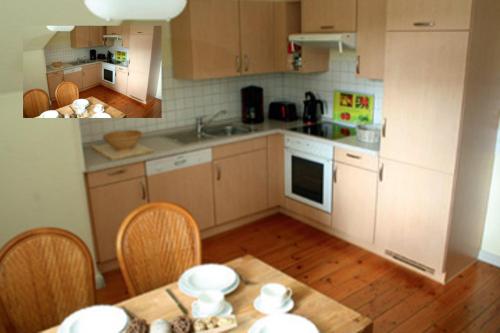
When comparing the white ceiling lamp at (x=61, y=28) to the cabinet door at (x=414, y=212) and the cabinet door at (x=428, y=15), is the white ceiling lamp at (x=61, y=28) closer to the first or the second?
the cabinet door at (x=428, y=15)

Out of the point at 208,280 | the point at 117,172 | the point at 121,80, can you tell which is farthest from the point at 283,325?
the point at 117,172

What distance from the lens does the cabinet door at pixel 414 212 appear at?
2859 millimetres

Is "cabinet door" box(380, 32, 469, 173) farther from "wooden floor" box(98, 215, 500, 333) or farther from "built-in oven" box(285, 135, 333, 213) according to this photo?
"wooden floor" box(98, 215, 500, 333)

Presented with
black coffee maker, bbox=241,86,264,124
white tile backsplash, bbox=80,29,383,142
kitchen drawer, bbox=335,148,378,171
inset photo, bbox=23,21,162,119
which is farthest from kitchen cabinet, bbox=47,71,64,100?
black coffee maker, bbox=241,86,264,124

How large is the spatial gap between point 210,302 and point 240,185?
2.34 meters

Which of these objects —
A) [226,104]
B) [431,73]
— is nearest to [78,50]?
[431,73]

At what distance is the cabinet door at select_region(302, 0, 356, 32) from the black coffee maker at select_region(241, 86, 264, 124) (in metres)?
0.73

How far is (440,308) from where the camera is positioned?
275cm

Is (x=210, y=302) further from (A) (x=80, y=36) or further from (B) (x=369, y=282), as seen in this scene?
(B) (x=369, y=282)

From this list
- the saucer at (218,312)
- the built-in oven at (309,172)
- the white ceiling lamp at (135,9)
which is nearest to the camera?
the white ceiling lamp at (135,9)

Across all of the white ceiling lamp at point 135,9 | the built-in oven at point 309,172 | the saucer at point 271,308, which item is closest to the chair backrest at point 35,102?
the white ceiling lamp at point 135,9

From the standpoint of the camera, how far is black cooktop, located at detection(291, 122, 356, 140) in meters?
3.67

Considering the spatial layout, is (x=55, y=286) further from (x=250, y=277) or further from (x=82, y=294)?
(x=250, y=277)

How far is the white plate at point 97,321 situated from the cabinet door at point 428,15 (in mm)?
2357
